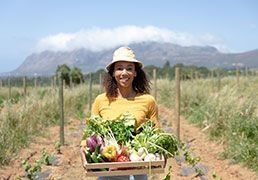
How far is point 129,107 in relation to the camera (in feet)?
11.5

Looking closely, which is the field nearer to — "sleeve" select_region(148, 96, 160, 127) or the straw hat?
"sleeve" select_region(148, 96, 160, 127)

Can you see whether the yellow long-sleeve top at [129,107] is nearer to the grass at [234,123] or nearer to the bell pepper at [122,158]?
the bell pepper at [122,158]

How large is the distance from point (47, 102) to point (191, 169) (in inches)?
278

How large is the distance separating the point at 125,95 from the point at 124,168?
722 millimetres

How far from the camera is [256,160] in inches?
297

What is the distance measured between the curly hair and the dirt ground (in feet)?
8.88

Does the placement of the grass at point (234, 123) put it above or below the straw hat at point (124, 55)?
below

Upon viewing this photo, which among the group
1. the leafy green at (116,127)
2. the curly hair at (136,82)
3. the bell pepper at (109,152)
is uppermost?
the curly hair at (136,82)

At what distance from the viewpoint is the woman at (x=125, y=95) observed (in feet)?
11.4

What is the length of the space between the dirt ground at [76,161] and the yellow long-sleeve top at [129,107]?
2.76 metres

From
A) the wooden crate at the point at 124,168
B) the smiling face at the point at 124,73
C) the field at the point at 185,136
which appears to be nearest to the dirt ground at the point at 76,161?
the field at the point at 185,136

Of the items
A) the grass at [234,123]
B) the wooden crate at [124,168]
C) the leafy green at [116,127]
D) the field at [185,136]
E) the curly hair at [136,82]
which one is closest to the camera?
the wooden crate at [124,168]

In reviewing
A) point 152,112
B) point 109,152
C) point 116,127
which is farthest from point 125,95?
point 109,152

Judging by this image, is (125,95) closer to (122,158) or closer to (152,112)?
(152,112)
